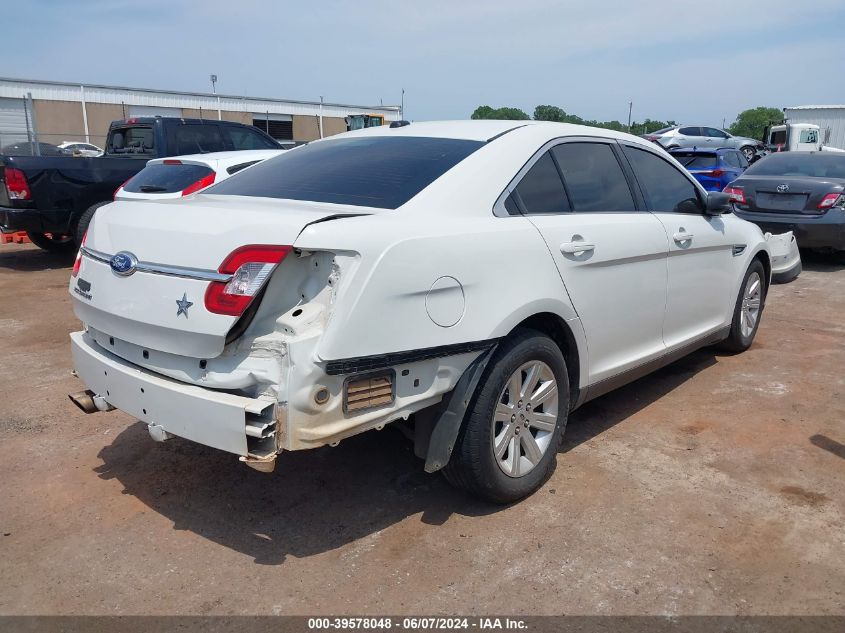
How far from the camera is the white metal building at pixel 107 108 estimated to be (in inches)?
1240

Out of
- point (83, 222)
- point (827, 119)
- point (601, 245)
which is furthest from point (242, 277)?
point (827, 119)

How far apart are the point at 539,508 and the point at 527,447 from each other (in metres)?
0.29

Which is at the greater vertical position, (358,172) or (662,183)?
(358,172)

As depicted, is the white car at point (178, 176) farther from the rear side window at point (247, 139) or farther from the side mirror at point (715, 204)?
the side mirror at point (715, 204)

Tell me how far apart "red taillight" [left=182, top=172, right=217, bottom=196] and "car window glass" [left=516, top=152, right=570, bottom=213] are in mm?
5160

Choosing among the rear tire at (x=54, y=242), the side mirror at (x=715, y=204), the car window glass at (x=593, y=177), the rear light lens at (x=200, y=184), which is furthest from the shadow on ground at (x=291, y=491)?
the rear tire at (x=54, y=242)

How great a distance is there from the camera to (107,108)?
3500 centimetres

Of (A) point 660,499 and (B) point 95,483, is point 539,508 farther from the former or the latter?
(B) point 95,483

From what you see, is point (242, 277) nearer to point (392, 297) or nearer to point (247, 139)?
point (392, 297)

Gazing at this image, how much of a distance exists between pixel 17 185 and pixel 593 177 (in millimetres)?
7707

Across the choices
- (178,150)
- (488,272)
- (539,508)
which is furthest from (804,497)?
(178,150)

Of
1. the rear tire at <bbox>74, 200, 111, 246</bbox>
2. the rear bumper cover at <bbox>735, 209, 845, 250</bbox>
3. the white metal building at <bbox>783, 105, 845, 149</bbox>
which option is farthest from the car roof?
the white metal building at <bbox>783, 105, 845, 149</bbox>

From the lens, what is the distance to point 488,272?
9.80 ft

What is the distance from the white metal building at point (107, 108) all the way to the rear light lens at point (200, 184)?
23105mm
